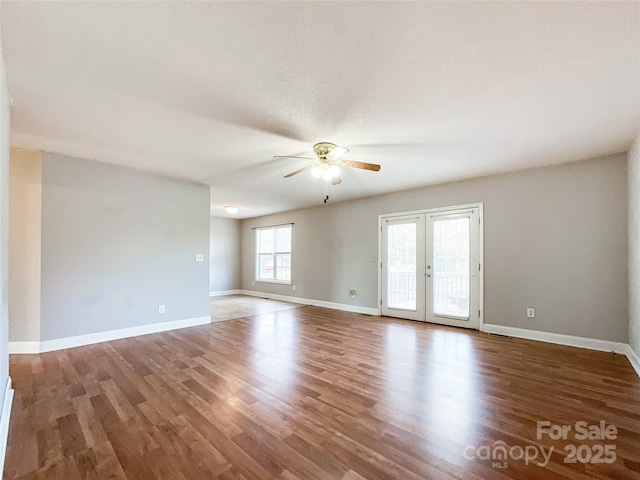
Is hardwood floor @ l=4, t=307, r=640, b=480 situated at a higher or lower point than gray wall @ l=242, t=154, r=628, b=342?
lower

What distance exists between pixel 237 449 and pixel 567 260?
14.9 ft

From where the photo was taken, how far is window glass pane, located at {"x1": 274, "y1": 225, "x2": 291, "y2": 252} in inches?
317

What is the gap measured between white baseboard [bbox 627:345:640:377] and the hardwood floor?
111 millimetres

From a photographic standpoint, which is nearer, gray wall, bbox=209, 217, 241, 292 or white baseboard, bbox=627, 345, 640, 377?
white baseboard, bbox=627, 345, 640, 377

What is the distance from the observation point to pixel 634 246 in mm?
3203

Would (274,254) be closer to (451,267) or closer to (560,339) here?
(451,267)

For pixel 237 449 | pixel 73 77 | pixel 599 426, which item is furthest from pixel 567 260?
pixel 73 77

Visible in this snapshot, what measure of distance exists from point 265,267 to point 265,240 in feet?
2.73

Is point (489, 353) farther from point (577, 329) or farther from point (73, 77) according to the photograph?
point (73, 77)

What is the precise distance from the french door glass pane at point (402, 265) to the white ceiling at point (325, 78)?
7.08 feet

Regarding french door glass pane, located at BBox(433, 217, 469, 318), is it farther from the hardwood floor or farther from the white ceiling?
the white ceiling

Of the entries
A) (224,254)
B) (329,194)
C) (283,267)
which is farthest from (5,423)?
(224,254)

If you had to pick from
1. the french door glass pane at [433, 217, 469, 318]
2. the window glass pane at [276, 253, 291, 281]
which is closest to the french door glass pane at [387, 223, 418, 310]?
the french door glass pane at [433, 217, 469, 318]

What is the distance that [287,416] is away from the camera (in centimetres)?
213
